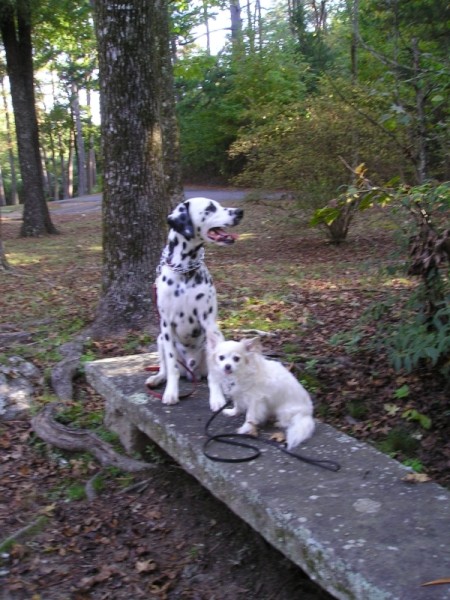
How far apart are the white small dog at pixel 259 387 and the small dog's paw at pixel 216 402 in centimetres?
35

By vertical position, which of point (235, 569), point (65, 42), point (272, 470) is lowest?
point (235, 569)

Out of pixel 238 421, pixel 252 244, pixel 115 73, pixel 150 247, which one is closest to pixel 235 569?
pixel 238 421

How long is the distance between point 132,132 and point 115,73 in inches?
25.2

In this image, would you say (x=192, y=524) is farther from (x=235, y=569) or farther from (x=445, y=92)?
(x=445, y=92)

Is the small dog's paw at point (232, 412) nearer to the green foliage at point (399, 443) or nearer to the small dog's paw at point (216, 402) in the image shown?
the small dog's paw at point (216, 402)

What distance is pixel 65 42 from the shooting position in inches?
904

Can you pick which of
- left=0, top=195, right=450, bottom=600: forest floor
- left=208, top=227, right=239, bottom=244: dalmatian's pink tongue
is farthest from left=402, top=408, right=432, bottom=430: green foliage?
left=208, top=227, right=239, bottom=244: dalmatian's pink tongue

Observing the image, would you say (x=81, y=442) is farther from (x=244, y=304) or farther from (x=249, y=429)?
(x=244, y=304)

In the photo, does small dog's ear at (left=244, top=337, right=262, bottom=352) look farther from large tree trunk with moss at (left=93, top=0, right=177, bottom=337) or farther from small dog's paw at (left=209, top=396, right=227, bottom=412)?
large tree trunk with moss at (left=93, top=0, right=177, bottom=337)

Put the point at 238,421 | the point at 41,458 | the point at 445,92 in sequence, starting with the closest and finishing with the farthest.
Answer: the point at 238,421 → the point at 41,458 → the point at 445,92

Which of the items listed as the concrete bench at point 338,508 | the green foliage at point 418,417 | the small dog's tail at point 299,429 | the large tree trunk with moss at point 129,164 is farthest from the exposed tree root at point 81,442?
the green foliage at point 418,417

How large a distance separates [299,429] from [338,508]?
2.80 feet

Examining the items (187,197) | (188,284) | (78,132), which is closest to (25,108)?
(187,197)

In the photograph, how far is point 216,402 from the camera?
4.50m
